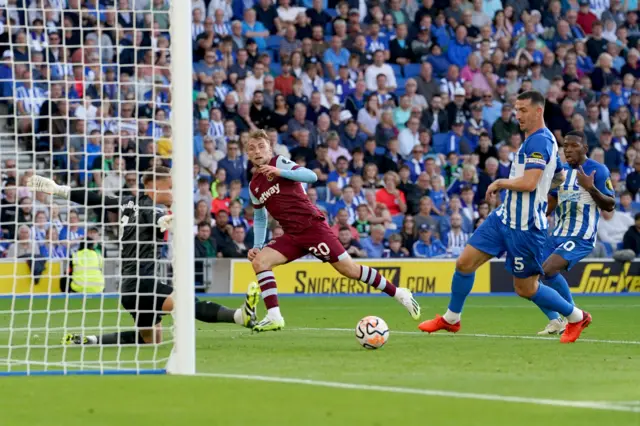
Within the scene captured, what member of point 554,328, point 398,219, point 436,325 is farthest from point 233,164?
point 436,325

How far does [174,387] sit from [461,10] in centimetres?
2040

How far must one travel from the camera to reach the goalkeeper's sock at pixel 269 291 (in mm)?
11992

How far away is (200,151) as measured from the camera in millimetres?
23109

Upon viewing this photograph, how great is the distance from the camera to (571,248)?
13.1 meters

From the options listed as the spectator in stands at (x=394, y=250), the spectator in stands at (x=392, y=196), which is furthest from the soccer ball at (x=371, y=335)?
the spectator in stands at (x=392, y=196)

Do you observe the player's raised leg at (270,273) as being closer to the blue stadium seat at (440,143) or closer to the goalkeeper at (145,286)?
the goalkeeper at (145,286)

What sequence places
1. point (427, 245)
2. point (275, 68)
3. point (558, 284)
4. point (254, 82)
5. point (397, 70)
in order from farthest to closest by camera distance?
point (397, 70) < point (275, 68) < point (254, 82) < point (427, 245) < point (558, 284)

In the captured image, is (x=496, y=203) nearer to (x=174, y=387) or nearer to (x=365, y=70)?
(x=365, y=70)

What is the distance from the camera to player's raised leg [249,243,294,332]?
11.9 m

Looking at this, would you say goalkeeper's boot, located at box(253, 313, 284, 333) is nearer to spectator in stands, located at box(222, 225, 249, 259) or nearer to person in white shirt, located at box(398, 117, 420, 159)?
spectator in stands, located at box(222, 225, 249, 259)

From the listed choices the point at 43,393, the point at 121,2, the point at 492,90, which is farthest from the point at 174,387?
Answer: the point at 492,90

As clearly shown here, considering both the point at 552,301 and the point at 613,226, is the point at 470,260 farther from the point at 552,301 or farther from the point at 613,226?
the point at 613,226

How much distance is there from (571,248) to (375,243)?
395 inches

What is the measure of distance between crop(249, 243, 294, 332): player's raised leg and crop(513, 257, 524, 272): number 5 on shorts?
232 cm
